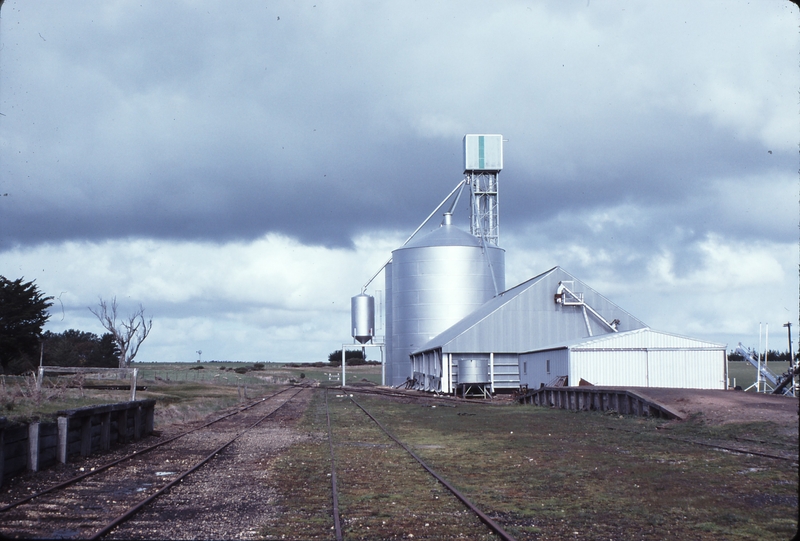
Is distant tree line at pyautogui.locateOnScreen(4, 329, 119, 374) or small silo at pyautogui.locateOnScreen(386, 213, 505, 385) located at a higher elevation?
small silo at pyautogui.locateOnScreen(386, 213, 505, 385)

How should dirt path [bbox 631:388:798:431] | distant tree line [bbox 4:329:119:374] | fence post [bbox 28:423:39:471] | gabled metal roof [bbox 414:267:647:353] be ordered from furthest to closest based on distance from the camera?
distant tree line [bbox 4:329:119:374]
gabled metal roof [bbox 414:267:647:353]
dirt path [bbox 631:388:798:431]
fence post [bbox 28:423:39:471]

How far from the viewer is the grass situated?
9.52 m

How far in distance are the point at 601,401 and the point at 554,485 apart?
18.5 metres

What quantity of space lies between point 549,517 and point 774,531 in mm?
2703

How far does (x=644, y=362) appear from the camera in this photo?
36562 mm

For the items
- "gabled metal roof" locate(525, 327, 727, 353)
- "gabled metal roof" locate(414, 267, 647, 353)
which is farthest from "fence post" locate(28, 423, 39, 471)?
"gabled metal roof" locate(414, 267, 647, 353)

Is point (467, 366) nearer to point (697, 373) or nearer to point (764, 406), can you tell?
point (697, 373)

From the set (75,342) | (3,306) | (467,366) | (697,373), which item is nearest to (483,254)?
(467,366)

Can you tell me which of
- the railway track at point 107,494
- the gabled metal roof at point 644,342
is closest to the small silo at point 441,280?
the gabled metal roof at point 644,342

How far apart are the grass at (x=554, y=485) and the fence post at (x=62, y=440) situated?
4.22m

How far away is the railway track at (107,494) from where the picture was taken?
9.52 metres

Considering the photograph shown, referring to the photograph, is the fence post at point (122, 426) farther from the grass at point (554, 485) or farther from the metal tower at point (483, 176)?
the metal tower at point (483, 176)

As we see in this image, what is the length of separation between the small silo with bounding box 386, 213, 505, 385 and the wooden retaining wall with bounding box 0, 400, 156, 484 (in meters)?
40.7

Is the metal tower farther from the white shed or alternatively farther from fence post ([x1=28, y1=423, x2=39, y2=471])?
fence post ([x1=28, y1=423, x2=39, y2=471])
